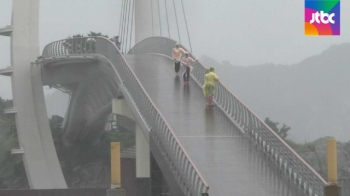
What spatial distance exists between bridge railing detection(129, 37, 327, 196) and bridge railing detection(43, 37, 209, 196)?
7.57 feet

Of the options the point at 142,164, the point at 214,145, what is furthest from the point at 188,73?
the point at 214,145

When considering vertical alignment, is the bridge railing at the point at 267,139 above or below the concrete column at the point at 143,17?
below

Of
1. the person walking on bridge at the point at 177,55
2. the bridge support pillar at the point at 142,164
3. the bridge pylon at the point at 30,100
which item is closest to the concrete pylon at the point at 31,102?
the bridge pylon at the point at 30,100

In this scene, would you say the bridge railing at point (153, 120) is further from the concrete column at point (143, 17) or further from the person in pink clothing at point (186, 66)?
the concrete column at point (143, 17)

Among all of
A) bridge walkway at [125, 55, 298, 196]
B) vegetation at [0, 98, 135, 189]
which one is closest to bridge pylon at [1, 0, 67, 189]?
vegetation at [0, 98, 135, 189]

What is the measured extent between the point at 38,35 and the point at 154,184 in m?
22.5

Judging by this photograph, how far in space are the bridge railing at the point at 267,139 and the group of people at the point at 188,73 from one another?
0.33m

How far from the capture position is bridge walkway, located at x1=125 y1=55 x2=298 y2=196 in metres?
21.8

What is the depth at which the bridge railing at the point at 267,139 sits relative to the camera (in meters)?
21.1

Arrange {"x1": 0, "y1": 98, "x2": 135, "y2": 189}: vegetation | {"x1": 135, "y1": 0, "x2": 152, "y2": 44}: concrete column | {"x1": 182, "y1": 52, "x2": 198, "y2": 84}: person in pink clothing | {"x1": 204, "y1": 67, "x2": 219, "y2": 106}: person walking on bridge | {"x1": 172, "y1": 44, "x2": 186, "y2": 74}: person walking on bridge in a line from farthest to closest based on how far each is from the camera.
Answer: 1. {"x1": 0, "y1": 98, "x2": 135, "y2": 189}: vegetation
2. {"x1": 135, "y1": 0, "x2": 152, "y2": 44}: concrete column
3. {"x1": 172, "y1": 44, "x2": 186, "y2": 74}: person walking on bridge
4. {"x1": 182, "y1": 52, "x2": 198, "y2": 84}: person in pink clothing
5. {"x1": 204, "y1": 67, "x2": 219, "y2": 106}: person walking on bridge

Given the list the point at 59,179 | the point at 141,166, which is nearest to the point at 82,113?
the point at 59,179

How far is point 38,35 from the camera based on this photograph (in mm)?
51562

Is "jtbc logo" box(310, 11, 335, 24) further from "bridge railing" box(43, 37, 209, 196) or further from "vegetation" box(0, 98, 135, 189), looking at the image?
"vegetation" box(0, 98, 135, 189)

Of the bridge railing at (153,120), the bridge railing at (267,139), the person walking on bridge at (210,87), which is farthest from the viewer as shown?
the person walking on bridge at (210,87)
